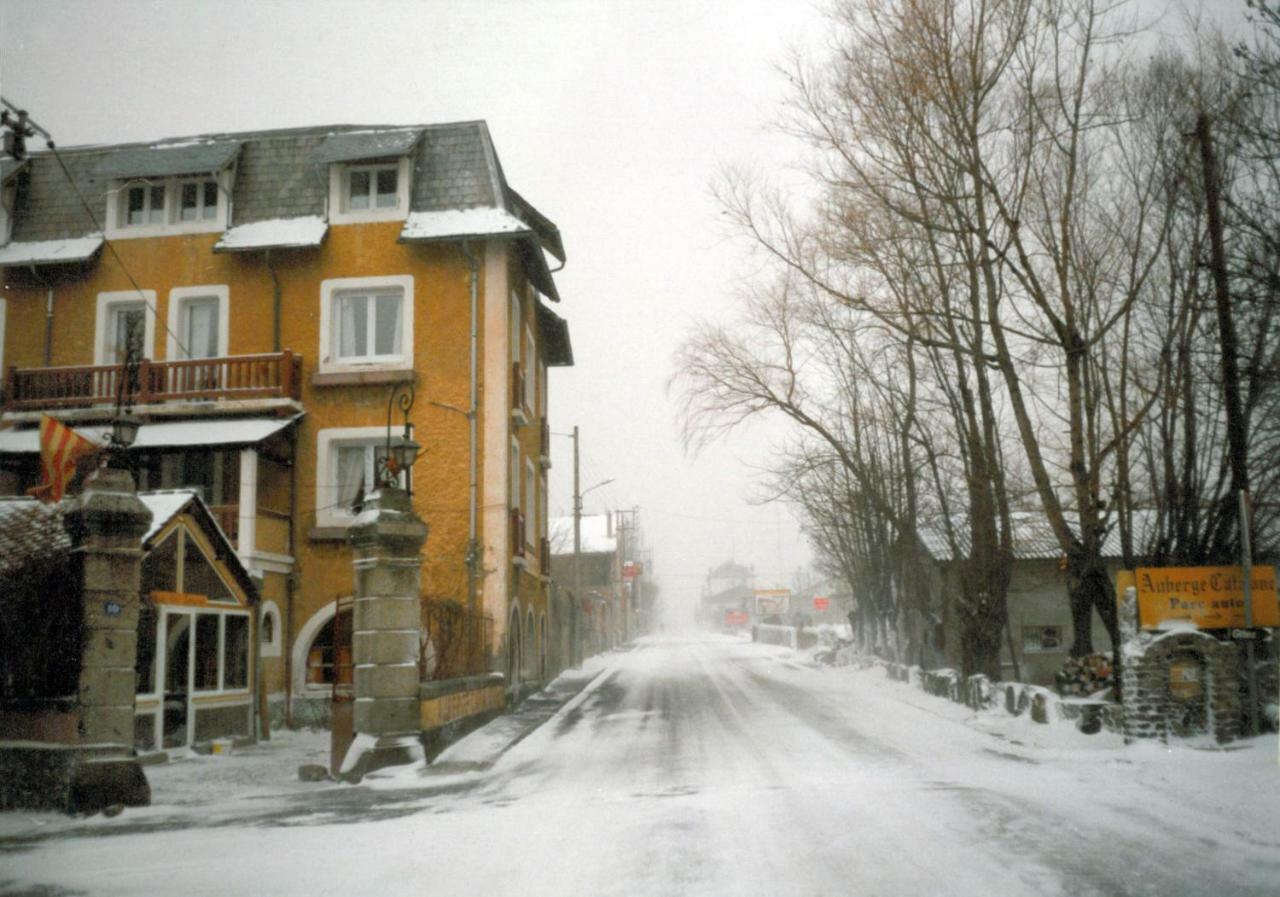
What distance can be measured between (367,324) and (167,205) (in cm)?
406

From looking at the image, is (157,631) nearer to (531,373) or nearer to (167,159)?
Result: (167,159)

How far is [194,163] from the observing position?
43.8ft

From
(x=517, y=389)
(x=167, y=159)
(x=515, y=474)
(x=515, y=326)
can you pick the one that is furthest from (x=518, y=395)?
(x=167, y=159)

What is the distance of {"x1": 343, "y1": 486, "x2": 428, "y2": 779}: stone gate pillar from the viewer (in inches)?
476

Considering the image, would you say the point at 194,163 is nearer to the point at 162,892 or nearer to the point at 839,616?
the point at 162,892

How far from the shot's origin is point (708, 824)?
855cm

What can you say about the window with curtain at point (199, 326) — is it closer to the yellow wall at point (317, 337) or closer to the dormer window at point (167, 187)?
the yellow wall at point (317, 337)

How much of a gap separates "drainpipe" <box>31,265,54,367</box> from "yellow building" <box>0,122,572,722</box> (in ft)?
0.08

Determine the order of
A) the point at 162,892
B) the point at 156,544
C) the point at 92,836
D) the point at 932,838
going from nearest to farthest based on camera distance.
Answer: the point at 162,892 → the point at 932,838 → the point at 92,836 → the point at 156,544

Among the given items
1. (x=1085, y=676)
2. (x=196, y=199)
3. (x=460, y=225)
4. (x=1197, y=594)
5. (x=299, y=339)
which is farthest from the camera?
(x=460, y=225)

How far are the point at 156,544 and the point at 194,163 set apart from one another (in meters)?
4.83

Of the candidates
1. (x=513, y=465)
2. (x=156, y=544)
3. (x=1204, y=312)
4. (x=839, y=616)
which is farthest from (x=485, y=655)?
(x=839, y=616)

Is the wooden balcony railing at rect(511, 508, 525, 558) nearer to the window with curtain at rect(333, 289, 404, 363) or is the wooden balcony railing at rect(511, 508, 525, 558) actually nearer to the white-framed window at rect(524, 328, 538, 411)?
the white-framed window at rect(524, 328, 538, 411)

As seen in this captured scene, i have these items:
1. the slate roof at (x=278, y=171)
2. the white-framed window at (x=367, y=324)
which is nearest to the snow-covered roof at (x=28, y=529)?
the slate roof at (x=278, y=171)
